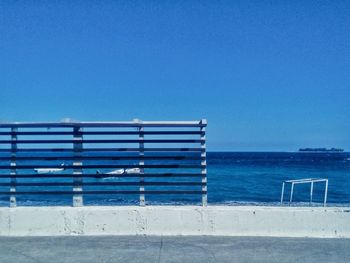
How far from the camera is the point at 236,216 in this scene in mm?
6391

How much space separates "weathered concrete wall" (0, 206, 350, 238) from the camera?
251 inches

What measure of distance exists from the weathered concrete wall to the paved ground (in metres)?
0.15

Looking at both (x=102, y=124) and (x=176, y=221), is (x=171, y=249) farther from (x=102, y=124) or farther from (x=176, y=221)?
(x=102, y=124)

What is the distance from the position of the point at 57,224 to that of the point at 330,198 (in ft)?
112

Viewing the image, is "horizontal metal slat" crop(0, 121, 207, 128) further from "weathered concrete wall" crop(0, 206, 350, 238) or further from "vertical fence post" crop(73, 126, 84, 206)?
"weathered concrete wall" crop(0, 206, 350, 238)

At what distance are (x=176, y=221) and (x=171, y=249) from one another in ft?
2.44

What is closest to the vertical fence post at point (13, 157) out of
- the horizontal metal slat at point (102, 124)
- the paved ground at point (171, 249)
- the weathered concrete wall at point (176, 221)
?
the horizontal metal slat at point (102, 124)

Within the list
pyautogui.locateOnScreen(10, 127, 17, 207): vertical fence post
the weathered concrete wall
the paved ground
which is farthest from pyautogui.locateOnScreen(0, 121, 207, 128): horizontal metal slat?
the paved ground

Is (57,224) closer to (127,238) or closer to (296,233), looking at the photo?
(127,238)

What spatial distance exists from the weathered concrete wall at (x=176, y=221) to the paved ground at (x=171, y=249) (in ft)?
0.50

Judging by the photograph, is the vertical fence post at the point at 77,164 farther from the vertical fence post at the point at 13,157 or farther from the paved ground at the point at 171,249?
the vertical fence post at the point at 13,157

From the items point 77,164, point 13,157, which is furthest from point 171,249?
point 13,157

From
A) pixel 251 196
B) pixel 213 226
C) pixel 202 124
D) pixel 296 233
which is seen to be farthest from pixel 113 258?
pixel 251 196

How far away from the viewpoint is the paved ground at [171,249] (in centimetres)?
532
